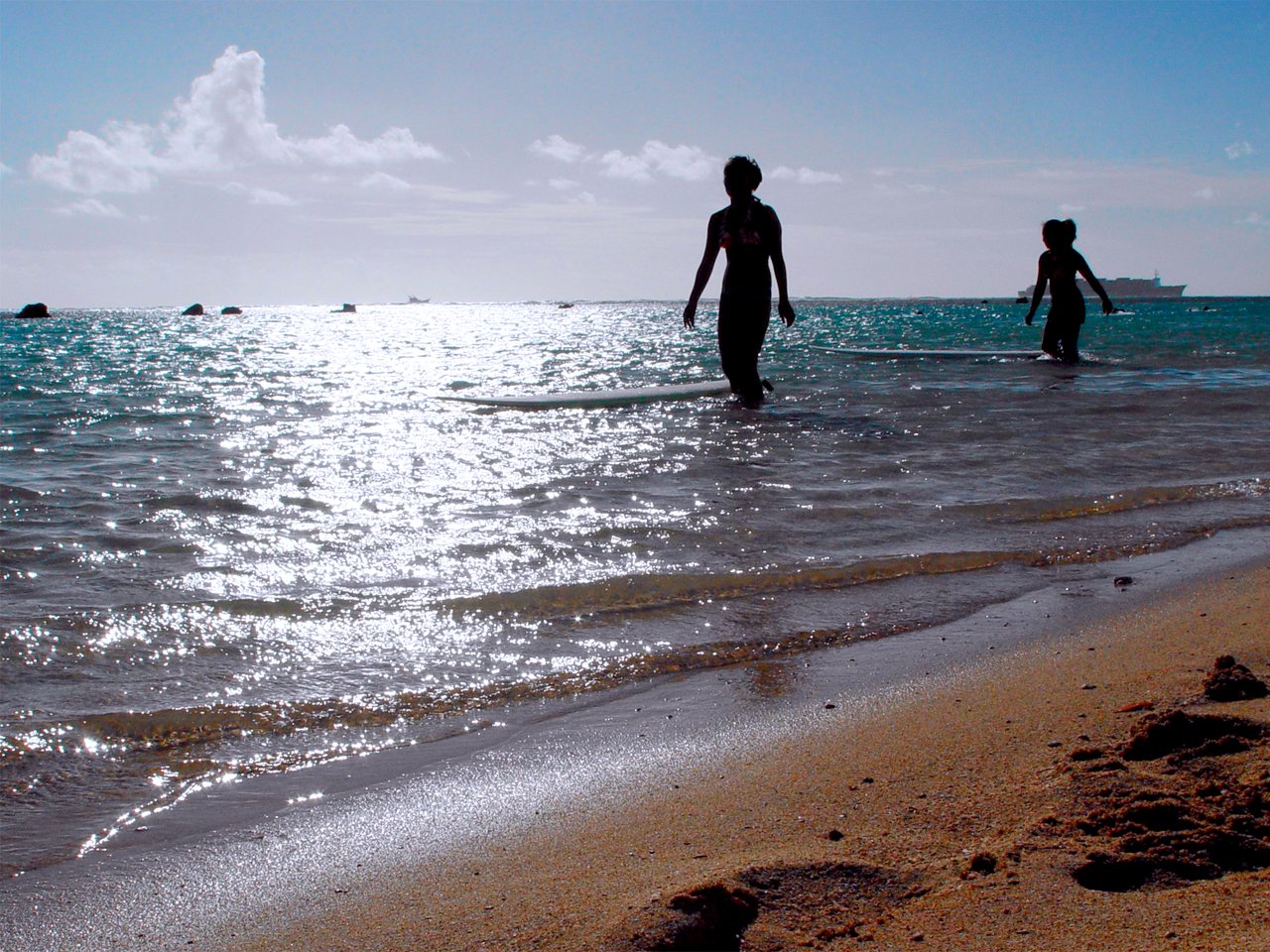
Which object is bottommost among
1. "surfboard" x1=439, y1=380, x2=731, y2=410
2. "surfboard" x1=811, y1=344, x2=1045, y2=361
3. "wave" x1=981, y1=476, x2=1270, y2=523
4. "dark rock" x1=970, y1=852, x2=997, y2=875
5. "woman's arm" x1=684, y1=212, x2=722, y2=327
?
"dark rock" x1=970, y1=852, x2=997, y2=875

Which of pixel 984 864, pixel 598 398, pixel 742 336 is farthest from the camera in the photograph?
pixel 598 398

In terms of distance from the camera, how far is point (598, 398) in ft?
37.8

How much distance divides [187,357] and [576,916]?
87.8 feet

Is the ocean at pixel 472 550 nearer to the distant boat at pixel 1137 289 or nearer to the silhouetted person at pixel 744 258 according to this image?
the silhouetted person at pixel 744 258

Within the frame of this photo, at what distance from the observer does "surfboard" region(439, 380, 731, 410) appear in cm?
1120

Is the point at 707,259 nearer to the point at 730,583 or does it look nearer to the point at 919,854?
the point at 730,583

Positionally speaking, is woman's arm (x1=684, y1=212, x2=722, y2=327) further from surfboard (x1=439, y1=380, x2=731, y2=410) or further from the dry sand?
the dry sand

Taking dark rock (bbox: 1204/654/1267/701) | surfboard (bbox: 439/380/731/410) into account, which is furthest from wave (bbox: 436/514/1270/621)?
surfboard (bbox: 439/380/731/410)

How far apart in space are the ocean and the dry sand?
0.79 metres

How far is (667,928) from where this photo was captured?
5.12 feet

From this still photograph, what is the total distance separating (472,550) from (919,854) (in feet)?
10.6

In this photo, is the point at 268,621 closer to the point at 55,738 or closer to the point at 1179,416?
the point at 55,738

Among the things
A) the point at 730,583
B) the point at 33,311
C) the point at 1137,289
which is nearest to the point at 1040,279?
the point at 730,583

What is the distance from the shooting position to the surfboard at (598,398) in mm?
11203
